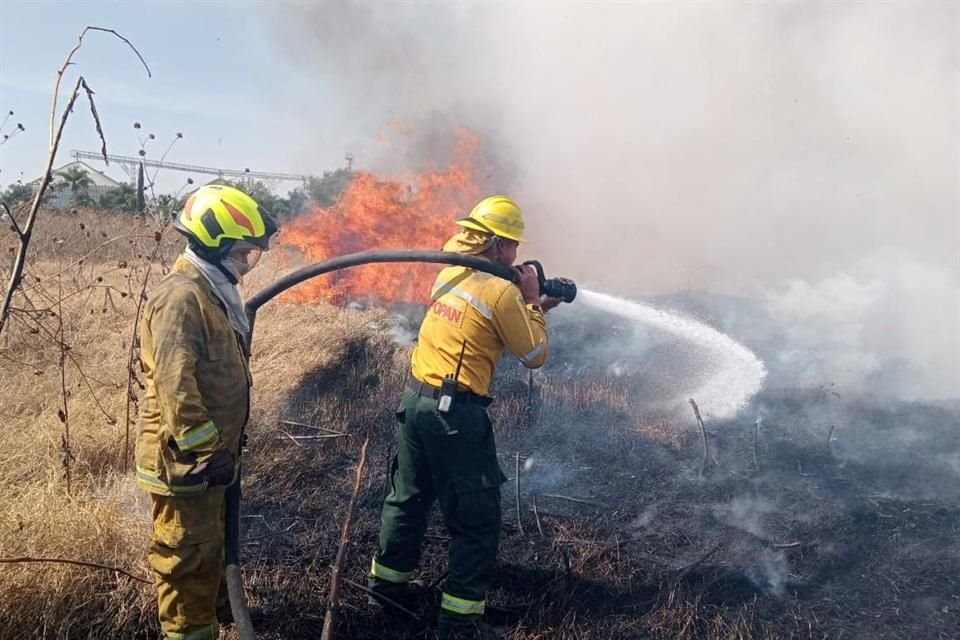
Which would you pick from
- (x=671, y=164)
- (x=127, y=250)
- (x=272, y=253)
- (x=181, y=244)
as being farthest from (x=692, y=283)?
(x=127, y=250)

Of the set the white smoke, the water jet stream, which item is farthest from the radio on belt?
the white smoke

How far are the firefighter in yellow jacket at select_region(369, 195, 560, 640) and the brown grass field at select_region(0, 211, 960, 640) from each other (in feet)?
1.54

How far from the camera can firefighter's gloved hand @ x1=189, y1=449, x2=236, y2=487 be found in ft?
9.58

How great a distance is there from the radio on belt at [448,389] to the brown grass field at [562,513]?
1.31m

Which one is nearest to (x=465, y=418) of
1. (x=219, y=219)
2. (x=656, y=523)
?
(x=219, y=219)

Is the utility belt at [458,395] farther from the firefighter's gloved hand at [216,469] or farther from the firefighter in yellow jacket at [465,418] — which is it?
the firefighter's gloved hand at [216,469]

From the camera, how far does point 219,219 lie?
3.07m

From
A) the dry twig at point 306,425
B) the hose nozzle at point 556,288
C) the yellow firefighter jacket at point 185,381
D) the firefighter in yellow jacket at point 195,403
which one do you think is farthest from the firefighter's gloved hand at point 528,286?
the dry twig at point 306,425

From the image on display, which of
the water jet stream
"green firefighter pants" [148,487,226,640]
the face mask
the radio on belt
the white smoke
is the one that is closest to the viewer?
"green firefighter pants" [148,487,226,640]

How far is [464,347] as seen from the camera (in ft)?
11.8

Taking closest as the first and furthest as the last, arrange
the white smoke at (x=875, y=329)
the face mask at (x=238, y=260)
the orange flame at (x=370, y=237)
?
the face mask at (x=238, y=260) → the white smoke at (x=875, y=329) → the orange flame at (x=370, y=237)

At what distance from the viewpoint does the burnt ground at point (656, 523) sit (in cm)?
389

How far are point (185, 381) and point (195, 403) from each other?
101 mm

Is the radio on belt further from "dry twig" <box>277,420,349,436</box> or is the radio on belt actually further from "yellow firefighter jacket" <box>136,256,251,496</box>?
"dry twig" <box>277,420,349,436</box>
